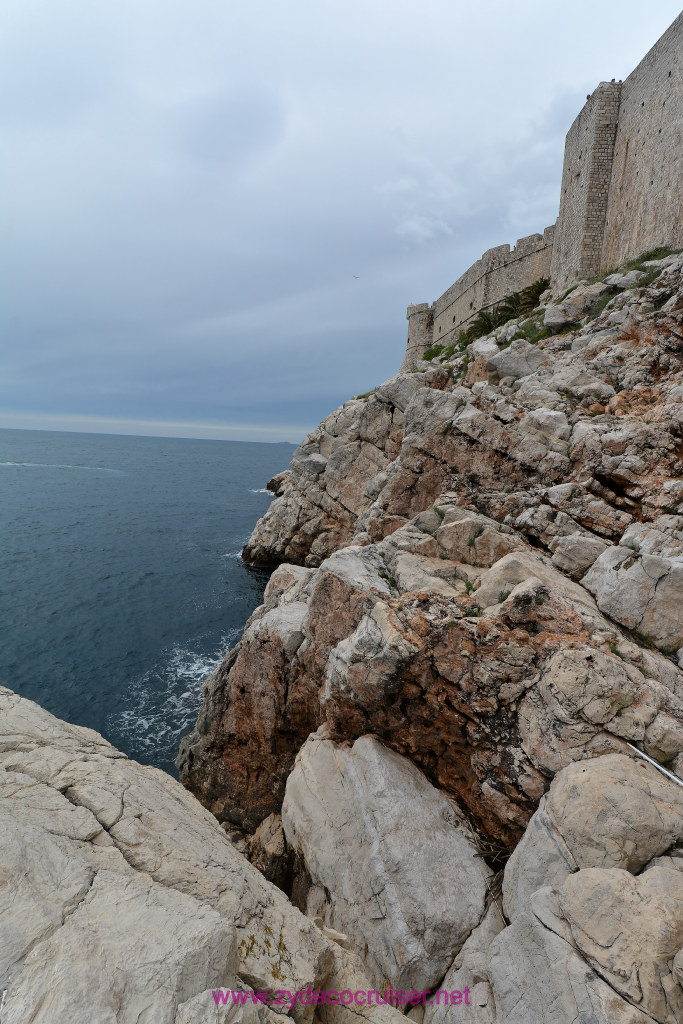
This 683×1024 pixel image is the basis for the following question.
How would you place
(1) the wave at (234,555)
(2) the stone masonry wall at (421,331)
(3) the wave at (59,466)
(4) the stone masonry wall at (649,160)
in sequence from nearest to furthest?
(4) the stone masonry wall at (649,160) → (1) the wave at (234,555) → (2) the stone masonry wall at (421,331) → (3) the wave at (59,466)

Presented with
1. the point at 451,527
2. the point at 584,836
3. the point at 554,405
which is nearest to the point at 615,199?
the point at 554,405

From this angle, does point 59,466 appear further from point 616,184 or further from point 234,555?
point 616,184

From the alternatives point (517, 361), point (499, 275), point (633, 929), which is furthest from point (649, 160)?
point (633, 929)

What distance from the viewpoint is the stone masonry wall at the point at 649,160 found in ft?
72.6

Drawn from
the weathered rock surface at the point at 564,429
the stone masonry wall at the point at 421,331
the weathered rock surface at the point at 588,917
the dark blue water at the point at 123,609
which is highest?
the stone masonry wall at the point at 421,331

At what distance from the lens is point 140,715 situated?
20203 millimetres

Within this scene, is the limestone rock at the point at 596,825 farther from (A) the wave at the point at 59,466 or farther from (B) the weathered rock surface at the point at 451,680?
(A) the wave at the point at 59,466

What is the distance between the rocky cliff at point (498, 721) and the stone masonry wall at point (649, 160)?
1215 centimetres

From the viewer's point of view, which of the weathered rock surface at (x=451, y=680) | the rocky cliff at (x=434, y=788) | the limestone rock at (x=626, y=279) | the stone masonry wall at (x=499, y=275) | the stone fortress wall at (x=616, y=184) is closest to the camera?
the rocky cliff at (x=434, y=788)

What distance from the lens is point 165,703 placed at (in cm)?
2106

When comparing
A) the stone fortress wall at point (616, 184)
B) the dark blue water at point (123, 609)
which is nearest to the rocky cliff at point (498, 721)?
the dark blue water at point (123, 609)

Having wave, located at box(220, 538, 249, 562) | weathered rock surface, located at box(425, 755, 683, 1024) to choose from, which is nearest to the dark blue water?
wave, located at box(220, 538, 249, 562)

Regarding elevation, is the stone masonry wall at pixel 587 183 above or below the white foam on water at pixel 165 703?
above

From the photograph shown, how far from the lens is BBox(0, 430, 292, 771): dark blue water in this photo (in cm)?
2069
